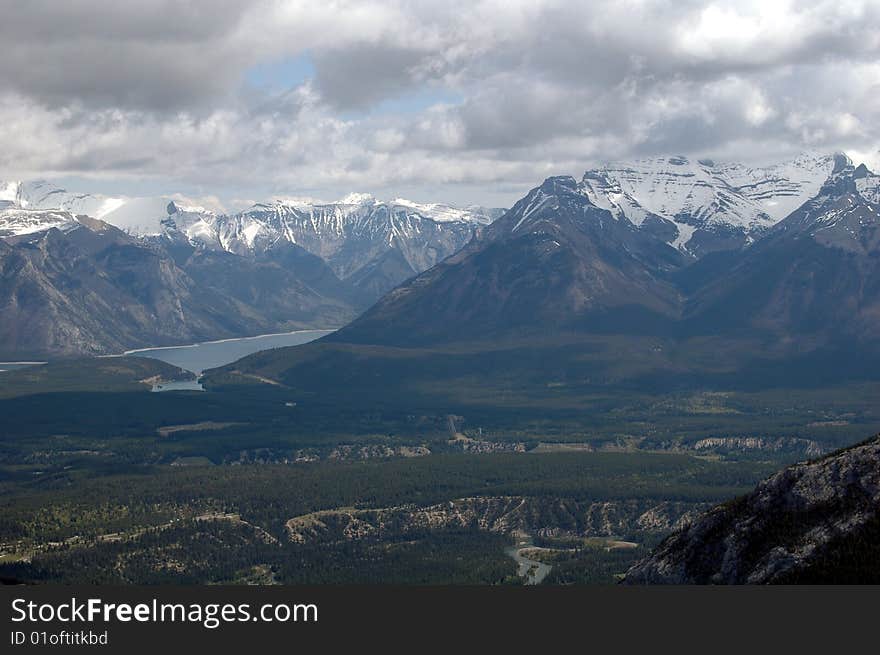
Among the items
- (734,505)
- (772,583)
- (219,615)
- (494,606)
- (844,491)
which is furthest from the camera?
(734,505)

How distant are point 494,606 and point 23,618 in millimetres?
33994

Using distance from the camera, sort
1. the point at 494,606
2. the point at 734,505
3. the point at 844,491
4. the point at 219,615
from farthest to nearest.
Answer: the point at 734,505
the point at 844,491
the point at 494,606
the point at 219,615

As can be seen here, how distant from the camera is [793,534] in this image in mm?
124938

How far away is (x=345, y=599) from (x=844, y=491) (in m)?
47.0

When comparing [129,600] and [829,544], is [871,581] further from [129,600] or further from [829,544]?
[129,600]

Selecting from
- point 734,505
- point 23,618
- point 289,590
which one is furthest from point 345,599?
point 734,505

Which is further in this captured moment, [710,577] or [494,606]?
[710,577]

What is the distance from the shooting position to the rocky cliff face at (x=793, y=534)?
118500 millimetres

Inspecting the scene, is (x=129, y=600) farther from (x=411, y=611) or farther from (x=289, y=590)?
(x=411, y=611)

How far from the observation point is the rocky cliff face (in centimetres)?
11850

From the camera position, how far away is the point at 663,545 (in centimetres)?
14100

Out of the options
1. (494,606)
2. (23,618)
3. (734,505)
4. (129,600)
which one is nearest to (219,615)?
(129,600)

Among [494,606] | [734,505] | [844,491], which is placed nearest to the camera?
[494,606]

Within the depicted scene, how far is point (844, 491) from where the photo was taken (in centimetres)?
12644
